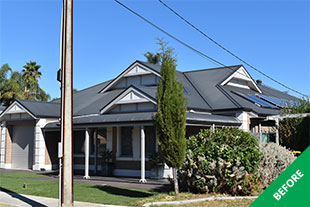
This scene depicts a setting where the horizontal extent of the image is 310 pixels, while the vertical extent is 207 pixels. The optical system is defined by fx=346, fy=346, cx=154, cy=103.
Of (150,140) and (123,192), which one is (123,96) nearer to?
(150,140)

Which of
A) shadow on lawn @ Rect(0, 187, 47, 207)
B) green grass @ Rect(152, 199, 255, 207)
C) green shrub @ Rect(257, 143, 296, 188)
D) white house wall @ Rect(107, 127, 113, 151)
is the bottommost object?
shadow on lawn @ Rect(0, 187, 47, 207)

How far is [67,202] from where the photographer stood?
9.69 meters

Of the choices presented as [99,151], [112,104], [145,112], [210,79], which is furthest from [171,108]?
[210,79]

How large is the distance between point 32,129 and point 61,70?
49.8 feet

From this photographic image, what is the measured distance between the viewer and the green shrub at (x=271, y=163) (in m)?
12.4

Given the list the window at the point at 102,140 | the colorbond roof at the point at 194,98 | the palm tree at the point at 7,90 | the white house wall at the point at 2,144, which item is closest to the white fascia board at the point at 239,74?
the colorbond roof at the point at 194,98

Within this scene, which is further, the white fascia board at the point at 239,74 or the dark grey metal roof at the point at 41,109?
the white fascia board at the point at 239,74

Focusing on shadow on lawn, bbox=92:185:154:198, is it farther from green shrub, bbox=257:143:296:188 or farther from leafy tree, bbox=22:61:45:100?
leafy tree, bbox=22:61:45:100

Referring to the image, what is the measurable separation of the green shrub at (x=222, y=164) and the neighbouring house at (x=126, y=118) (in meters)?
3.77

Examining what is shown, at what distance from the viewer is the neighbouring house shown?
59.5ft

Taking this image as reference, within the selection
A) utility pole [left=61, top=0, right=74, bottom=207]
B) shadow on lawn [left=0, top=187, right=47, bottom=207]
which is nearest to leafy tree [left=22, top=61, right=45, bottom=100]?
shadow on lawn [left=0, top=187, right=47, bottom=207]

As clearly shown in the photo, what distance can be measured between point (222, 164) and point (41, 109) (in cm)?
1542

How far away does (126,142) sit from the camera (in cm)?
1975

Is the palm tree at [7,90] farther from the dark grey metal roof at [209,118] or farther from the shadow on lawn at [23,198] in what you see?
the dark grey metal roof at [209,118]
